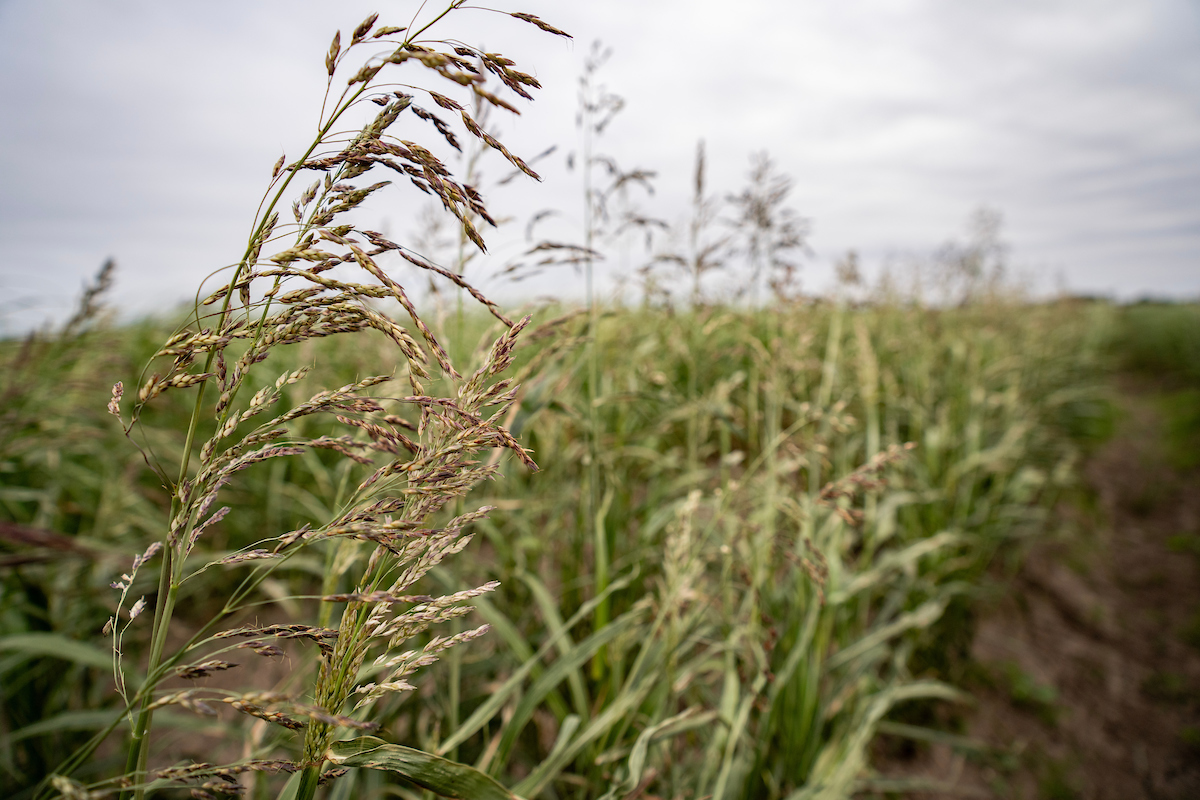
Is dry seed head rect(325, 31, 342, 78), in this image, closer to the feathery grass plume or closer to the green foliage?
the feathery grass plume

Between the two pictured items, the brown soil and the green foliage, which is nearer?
the brown soil

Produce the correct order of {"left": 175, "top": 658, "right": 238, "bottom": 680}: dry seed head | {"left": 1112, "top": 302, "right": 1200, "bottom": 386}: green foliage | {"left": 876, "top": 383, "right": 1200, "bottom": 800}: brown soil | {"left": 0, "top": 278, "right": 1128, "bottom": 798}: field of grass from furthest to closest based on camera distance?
{"left": 1112, "top": 302, "right": 1200, "bottom": 386}: green foliage
{"left": 876, "top": 383, "right": 1200, "bottom": 800}: brown soil
{"left": 0, "top": 278, "right": 1128, "bottom": 798}: field of grass
{"left": 175, "top": 658, "right": 238, "bottom": 680}: dry seed head

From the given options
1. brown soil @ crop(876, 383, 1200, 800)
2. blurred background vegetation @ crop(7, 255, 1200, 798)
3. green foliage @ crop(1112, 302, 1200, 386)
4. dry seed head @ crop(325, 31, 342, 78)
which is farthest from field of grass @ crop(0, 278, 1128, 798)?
green foliage @ crop(1112, 302, 1200, 386)

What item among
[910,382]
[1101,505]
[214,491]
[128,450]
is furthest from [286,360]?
Answer: [1101,505]

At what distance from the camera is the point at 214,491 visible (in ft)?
1.99

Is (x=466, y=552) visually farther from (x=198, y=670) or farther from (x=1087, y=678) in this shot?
(x=1087, y=678)

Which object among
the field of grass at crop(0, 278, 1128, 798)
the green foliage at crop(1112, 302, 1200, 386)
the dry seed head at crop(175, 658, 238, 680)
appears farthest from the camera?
the green foliage at crop(1112, 302, 1200, 386)

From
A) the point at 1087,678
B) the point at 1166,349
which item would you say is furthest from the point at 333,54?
the point at 1166,349

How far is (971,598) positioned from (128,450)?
434cm

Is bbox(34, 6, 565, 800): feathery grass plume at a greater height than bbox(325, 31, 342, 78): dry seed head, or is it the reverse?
bbox(325, 31, 342, 78): dry seed head

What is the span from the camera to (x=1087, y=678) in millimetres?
2861

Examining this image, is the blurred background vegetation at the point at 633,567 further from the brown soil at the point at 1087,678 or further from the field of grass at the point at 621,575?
the brown soil at the point at 1087,678

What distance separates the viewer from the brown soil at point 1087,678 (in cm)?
227

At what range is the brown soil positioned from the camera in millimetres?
2268
